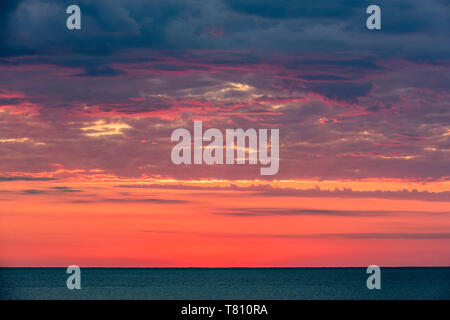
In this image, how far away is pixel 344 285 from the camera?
133875 millimetres

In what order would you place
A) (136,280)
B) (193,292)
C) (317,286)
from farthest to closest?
(136,280)
(317,286)
(193,292)

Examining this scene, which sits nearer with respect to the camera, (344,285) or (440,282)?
(344,285)
